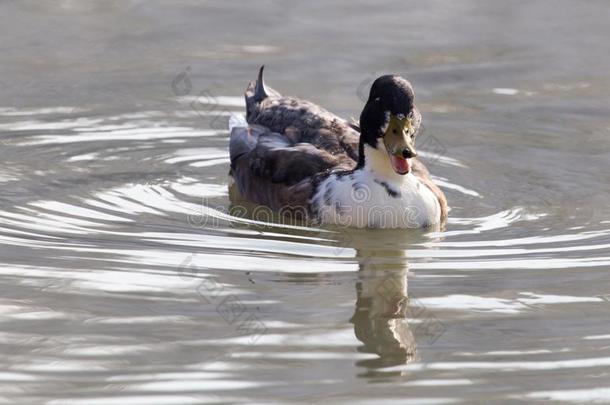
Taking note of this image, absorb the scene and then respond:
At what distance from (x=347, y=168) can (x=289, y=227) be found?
797 mm

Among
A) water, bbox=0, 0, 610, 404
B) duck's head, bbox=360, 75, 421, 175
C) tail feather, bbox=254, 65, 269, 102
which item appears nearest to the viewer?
water, bbox=0, 0, 610, 404

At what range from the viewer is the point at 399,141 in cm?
1084

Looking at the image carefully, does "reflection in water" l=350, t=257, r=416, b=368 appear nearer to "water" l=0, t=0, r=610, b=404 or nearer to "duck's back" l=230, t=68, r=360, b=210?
"water" l=0, t=0, r=610, b=404

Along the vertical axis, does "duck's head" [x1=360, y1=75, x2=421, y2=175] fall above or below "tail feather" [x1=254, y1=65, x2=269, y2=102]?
above

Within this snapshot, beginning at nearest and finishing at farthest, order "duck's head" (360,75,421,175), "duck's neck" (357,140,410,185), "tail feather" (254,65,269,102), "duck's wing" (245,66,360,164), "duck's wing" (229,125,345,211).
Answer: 1. "duck's head" (360,75,421,175)
2. "duck's neck" (357,140,410,185)
3. "duck's wing" (229,125,345,211)
4. "duck's wing" (245,66,360,164)
5. "tail feather" (254,65,269,102)

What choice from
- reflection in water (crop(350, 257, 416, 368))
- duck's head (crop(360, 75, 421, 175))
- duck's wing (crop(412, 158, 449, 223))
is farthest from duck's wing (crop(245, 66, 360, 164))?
reflection in water (crop(350, 257, 416, 368))

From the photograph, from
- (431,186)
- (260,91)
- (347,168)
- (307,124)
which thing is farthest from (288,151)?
(260,91)

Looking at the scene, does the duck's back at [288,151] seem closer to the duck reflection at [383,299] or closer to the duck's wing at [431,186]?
the duck's wing at [431,186]

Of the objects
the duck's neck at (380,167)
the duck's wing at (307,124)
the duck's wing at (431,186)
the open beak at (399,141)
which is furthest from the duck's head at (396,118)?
the duck's wing at (307,124)

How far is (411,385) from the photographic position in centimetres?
752

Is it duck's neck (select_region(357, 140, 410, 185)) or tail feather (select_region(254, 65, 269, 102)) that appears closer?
duck's neck (select_region(357, 140, 410, 185))

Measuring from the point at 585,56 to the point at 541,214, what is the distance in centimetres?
568

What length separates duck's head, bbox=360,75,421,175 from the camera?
10.8 metres

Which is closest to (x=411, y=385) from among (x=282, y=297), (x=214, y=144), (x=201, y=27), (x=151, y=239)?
(x=282, y=297)
